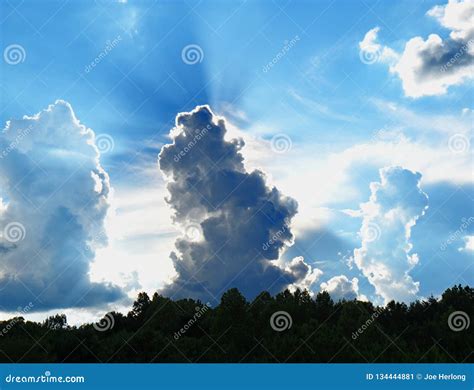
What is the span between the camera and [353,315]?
275ft

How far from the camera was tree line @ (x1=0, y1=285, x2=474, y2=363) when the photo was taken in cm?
6444

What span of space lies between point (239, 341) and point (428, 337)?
28700mm

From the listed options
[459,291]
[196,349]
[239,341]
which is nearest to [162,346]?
[196,349]

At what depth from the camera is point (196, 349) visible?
Result: 68.4 meters

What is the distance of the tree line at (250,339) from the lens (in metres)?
Result: 64.4

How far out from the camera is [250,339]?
71.1 metres
